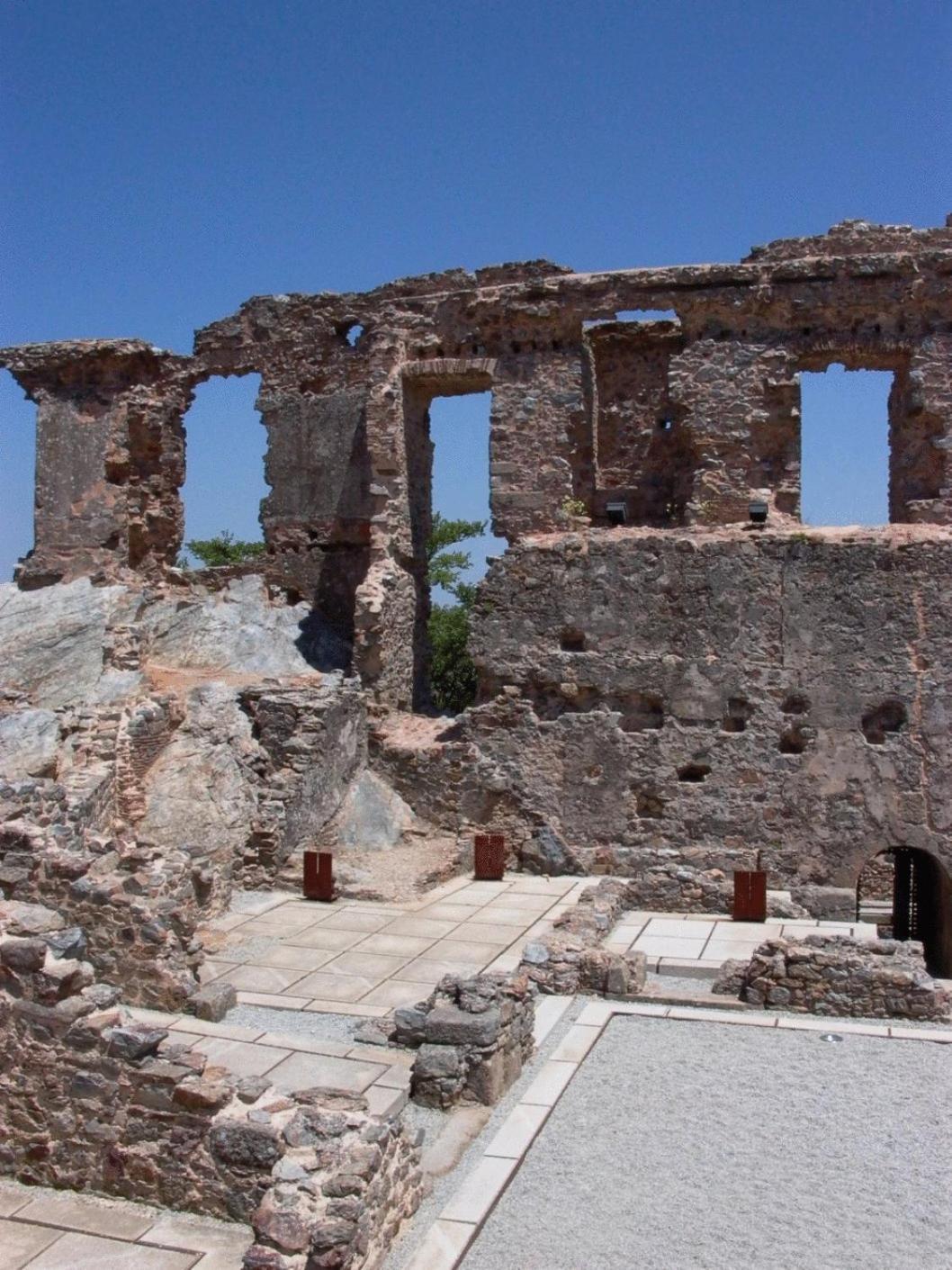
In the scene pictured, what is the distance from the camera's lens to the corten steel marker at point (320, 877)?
41.4 feet

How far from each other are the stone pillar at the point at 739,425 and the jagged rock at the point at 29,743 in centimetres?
832

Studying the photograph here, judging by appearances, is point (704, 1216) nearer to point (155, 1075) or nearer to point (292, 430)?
point (155, 1075)

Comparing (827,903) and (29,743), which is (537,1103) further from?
(29,743)

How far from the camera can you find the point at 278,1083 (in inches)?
297

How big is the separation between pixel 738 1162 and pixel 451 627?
23.4 m

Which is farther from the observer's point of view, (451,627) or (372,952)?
(451,627)

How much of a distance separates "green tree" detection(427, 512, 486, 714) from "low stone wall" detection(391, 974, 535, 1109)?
18.1m

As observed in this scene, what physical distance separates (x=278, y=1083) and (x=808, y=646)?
326 inches

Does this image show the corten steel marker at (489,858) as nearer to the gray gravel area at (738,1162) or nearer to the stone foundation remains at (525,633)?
the stone foundation remains at (525,633)

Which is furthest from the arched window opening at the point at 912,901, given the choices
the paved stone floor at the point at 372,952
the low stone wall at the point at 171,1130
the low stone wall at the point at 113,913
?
the low stone wall at the point at 171,1130

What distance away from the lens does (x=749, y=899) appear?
1216cm

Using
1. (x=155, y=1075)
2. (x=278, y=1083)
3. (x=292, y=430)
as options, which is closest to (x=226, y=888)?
(x=278, y=1083)

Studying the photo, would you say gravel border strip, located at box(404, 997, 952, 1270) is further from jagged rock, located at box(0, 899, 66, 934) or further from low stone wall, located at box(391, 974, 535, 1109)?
jagged rock, located at box(0, 899, 66, 934)

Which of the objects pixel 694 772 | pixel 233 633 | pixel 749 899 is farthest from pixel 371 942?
pixel 233 633
